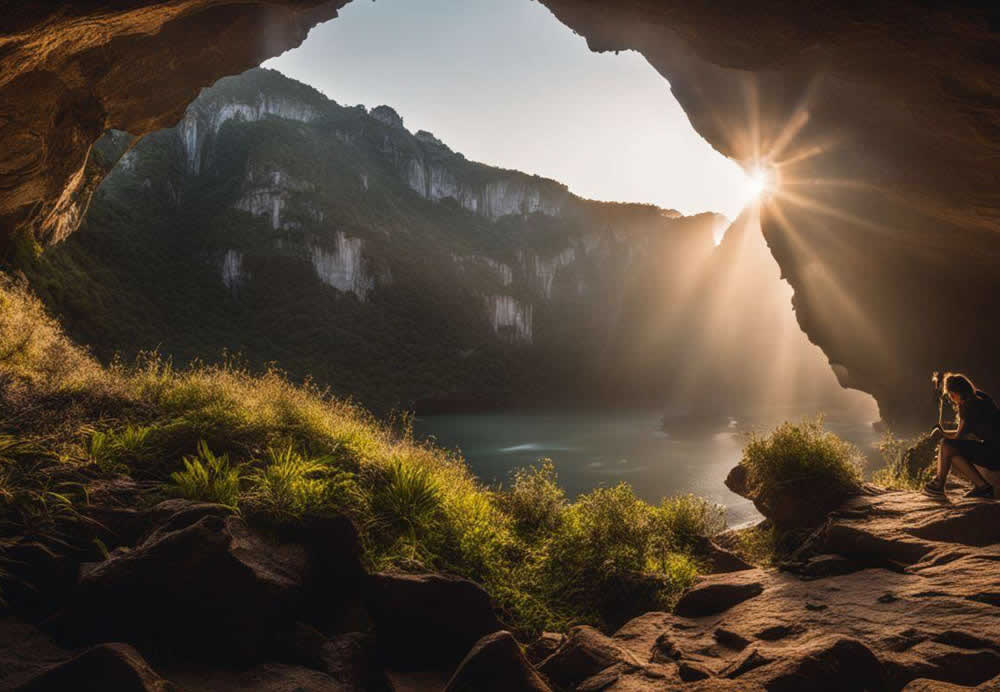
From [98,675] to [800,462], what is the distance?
9.97m

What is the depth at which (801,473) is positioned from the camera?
858 cm

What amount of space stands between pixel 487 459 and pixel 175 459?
3234cm

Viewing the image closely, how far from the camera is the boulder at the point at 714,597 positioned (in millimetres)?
5363

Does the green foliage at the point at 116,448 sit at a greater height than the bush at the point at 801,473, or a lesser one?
lesser

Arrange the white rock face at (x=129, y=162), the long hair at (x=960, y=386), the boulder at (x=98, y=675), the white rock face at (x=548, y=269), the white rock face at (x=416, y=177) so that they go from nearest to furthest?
the boulder at (x=98, y=675), the long hair at (x=960, y=386), the white rock face at (x=129, y=162), the white rock face at (x=416, y=177), the white rock face at (x=548, y=269)

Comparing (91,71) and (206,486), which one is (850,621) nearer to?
(206,486)

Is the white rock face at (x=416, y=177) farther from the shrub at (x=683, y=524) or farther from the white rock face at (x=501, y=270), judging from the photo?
the shrub at (x=683, y=524)

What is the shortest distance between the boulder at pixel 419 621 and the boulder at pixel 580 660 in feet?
2.28

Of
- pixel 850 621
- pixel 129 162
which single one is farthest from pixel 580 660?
pixel 129 162

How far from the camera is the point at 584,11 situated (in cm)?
1563

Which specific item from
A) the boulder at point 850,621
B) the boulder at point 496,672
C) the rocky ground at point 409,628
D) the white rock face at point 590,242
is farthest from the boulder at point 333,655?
the white rock face at point 590,242

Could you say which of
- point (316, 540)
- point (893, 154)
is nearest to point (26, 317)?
point (316, 540)

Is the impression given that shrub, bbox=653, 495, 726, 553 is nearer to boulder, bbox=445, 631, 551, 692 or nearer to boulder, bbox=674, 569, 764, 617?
boulder, bbox=674, 569, 764, 617

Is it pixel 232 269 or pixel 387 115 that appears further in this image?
pixel 387 115
